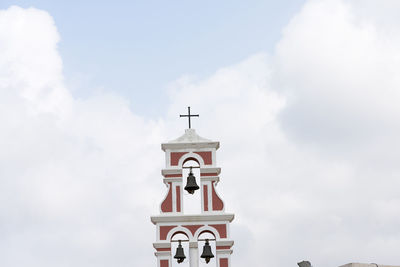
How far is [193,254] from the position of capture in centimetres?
3183

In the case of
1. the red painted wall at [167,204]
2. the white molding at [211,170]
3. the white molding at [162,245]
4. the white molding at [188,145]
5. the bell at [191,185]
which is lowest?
the white molding at [162,245]

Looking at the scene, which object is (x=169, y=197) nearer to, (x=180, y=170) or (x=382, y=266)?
(x=180, y=170)

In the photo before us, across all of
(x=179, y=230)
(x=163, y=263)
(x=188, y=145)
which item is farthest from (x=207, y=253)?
(x=188, y=145)

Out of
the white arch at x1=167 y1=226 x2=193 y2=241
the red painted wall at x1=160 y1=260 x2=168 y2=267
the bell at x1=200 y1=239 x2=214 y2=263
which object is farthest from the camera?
the white arch at x1=167 y1=226 x2=193 y2=241

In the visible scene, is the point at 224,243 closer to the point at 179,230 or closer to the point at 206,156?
the point at 179,230

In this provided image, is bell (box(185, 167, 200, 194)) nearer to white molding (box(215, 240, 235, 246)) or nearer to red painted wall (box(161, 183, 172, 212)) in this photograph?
red painted wall (box(161, 183, 172, 212))

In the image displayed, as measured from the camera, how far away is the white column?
3170cm

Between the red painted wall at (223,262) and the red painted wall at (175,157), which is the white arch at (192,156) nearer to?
the red painted wall at (175,157)

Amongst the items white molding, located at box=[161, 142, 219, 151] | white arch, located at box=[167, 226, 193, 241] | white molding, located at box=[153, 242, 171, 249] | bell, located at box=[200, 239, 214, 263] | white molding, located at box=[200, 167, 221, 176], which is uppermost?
white molding, located at box=[161, 142, 219, 151]

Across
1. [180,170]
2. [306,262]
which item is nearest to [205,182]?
[180,170]

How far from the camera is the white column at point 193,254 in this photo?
31698mm

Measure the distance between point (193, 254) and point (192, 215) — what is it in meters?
1.12

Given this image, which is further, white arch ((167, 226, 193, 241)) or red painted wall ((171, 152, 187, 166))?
red painted wall ((171, 152, 187, 166))

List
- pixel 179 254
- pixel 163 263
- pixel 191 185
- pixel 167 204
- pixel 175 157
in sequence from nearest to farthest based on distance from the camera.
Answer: pixel 163 263 < pixel 179 254 < pixel 167 204 < pixel 191 185 < pixel 175 157
